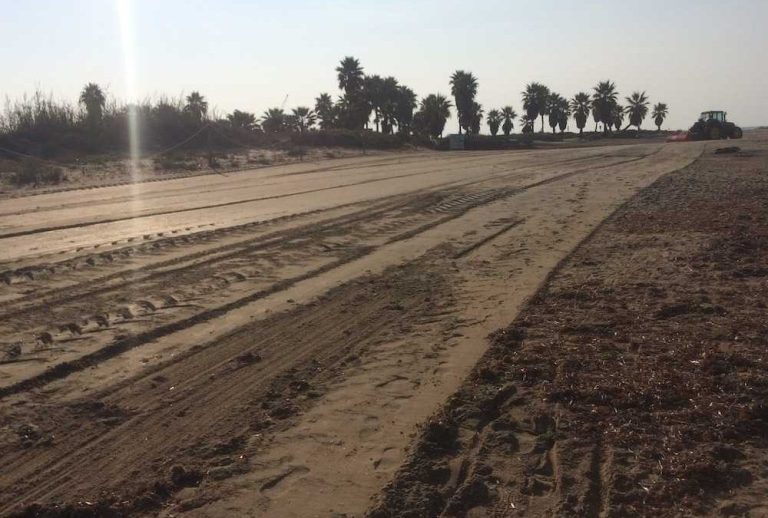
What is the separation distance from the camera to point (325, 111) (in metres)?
79.1

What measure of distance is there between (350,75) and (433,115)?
10.7 metres

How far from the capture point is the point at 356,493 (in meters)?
3.63

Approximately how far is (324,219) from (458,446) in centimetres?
964

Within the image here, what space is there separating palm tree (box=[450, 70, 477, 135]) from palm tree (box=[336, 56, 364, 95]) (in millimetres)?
23720

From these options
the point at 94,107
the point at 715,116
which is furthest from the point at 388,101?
the point at 94,107

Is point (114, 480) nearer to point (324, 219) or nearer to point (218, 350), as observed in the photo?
point (218, 350)

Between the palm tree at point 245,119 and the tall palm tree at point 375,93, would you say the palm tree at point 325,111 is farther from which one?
the palm tree at point 245,119

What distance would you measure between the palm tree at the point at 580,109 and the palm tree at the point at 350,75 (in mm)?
51221

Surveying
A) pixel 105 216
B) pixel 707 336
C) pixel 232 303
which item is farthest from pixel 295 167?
pixel 707 336

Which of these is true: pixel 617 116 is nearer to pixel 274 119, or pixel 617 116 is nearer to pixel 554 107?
pixel 554 107

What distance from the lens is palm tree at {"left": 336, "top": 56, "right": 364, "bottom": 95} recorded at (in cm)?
7819

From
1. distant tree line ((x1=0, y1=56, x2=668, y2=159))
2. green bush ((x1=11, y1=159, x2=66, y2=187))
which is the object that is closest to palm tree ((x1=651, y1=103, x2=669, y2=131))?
distant tree line ((x1=0, y1=56, x2=668, y2=159))

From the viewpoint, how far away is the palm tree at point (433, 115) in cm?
8005

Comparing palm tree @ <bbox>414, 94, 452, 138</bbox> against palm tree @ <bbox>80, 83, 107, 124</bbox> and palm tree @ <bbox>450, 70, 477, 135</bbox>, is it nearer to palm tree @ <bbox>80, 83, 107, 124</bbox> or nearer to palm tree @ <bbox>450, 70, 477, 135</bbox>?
palm tree @ <bbox>450, 70, 477, 135</bbox>
